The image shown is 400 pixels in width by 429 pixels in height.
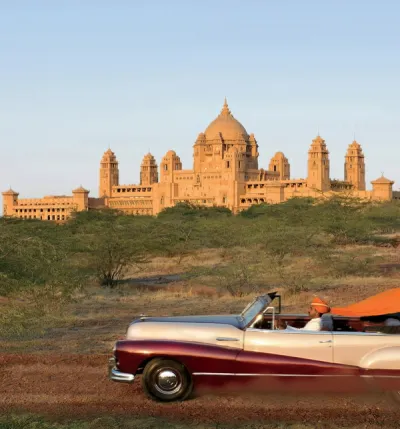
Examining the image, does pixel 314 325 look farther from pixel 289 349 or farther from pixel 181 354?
pixel 181 354

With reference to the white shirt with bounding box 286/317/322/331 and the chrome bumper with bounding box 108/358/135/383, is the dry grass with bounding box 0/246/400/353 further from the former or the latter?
the white shirt with bounding box 286/317/322/331

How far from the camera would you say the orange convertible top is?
32.7ft

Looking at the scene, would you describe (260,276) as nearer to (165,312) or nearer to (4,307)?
(165,312)

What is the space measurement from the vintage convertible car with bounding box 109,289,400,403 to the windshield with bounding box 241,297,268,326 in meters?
0.12

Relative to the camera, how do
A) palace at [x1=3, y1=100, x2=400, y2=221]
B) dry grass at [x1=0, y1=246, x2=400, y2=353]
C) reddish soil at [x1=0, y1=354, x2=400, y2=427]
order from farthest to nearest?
palace at [x1=3, y1=100, x2=400, y2=221] < dry grass at [x1=0, y1=246, x2=400, y2=353] < reddish soil at [x1=0, y1=354, x2=400, y2=427]

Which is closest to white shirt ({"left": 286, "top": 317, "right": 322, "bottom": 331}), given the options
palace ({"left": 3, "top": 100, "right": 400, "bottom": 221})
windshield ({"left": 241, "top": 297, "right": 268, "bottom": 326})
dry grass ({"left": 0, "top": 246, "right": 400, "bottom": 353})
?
windshield ({"left": 241, "top": 297, "right": 268, "bottom": 326})

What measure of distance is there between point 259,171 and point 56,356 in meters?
125

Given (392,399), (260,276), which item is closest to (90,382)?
(392,399)

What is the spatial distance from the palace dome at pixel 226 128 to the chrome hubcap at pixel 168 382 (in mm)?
132962

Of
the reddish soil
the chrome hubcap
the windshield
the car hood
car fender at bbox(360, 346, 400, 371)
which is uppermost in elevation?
the windshield

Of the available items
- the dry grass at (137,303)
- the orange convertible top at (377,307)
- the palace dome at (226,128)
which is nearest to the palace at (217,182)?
the palace dome at (226,128)

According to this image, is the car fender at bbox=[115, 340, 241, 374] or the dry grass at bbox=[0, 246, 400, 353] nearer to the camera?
the car fender at bbox=[115, 340, 241, 374]

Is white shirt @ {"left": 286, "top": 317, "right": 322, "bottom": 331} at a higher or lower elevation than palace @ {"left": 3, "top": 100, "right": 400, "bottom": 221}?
lower

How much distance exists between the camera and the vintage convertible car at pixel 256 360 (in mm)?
9055
